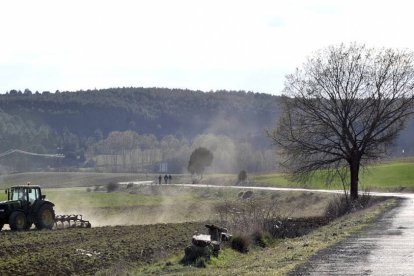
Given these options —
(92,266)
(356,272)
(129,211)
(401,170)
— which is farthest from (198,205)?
(356,272)

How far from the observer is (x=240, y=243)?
2519cm

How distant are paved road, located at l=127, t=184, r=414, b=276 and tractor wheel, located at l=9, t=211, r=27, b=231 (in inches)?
694

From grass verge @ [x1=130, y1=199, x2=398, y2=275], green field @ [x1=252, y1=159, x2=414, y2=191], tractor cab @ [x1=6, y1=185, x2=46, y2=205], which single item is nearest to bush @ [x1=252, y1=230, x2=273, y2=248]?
grass verge @ [x1=130, y1=199, x2=398, y2=275]

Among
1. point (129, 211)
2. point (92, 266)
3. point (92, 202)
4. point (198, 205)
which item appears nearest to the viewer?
point (92, 266)

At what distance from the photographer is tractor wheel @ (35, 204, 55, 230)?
36062 mm

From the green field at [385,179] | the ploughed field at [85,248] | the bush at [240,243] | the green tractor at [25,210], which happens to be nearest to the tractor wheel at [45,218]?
the green tractor at [25,210]

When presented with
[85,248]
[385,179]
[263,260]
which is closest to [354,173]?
[85,248]

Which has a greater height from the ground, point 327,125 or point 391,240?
point 327,125

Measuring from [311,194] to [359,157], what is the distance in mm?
17815

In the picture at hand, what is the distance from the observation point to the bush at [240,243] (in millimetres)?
24934

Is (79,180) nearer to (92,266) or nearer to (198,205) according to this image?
(198,205)

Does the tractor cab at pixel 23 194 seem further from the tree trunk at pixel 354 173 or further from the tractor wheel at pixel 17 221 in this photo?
the tree trunk at pixel 354 173

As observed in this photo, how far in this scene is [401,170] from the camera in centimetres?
7738

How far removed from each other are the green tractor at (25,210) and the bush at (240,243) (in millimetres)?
13952
